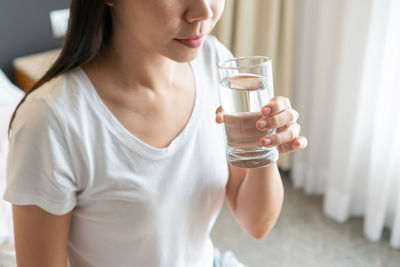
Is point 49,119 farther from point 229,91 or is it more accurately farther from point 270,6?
point 270,6

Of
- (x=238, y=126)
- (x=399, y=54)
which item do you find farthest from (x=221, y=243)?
(x=238, y=126)

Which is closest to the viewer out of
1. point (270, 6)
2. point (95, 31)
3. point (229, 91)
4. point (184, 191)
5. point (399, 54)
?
point (229, 91)

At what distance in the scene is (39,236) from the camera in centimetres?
93

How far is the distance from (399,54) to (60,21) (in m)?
1.72

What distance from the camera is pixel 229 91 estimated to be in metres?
0.83

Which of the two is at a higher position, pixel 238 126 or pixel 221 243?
pixel 238 126

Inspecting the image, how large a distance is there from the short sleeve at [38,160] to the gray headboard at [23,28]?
161cm

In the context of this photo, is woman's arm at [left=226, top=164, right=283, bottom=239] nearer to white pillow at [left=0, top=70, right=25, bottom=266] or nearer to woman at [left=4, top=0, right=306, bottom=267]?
woman at [left=4, top=0, right=306, bottom=267]

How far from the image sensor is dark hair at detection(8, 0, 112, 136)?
917mm

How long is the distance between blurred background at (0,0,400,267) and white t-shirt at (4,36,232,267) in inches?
43.2

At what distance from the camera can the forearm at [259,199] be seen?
1.10m

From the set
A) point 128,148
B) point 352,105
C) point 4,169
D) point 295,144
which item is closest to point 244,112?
point 295,144

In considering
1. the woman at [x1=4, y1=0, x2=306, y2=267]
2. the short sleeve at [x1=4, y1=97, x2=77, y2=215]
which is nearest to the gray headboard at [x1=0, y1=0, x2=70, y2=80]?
the woman at [x1=4, y1=0, x2=306, y2=267]

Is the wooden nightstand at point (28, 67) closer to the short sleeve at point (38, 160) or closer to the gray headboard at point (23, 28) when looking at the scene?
the gray headboard at point (23, 28)
